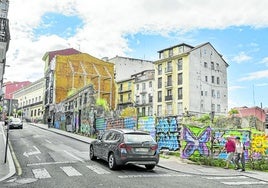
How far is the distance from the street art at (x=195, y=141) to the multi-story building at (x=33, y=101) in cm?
6111

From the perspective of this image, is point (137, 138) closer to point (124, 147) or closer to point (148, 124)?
point (124, 147)

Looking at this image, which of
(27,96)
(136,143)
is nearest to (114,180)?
(136,143)

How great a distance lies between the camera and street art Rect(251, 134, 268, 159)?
52.9 ft

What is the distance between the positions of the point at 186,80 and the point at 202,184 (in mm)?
47479

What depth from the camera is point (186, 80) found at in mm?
56750

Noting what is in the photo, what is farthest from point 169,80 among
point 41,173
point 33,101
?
point 41,173

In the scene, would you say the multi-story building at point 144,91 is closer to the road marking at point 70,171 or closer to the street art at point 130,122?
the street art at point 130,122

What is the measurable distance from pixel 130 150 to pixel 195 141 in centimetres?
569

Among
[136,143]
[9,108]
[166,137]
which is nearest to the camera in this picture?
[136,143]

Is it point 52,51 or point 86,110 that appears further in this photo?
point 52,51

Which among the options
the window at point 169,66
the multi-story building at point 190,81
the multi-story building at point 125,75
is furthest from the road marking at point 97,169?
the multi-story building at point 125,75

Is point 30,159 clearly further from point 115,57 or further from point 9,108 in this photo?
point 115,57

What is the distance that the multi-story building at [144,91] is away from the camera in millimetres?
67375

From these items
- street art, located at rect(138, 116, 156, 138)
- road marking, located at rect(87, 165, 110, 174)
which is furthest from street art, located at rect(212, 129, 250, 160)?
road marking, located at rect(87, 165, 110, 174)
